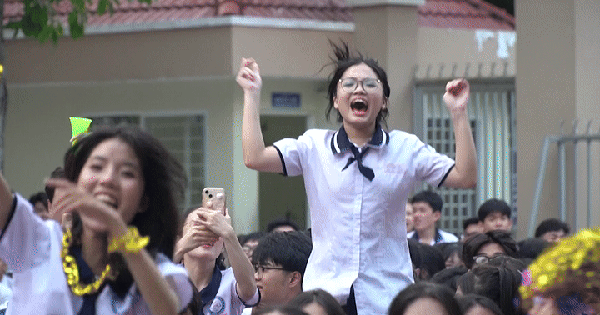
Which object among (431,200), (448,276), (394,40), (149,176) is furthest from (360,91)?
(394,40)

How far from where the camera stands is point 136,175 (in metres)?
3.17

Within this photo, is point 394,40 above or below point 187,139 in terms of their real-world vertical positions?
above

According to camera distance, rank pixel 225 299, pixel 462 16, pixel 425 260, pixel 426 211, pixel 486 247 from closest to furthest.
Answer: pixel 225 299 < pixel 486 247 < pixel 425 260 < pixel 426 211 < pixel 462 16

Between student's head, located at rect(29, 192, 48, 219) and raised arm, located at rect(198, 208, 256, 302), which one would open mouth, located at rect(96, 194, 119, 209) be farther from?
student's head, located at rect(29, 192, 48, 219)

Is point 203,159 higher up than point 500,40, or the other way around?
point 500,40

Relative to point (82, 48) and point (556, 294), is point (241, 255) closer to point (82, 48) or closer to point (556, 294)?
point (556, 294)

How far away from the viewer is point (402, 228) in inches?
195

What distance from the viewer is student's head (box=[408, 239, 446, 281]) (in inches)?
262

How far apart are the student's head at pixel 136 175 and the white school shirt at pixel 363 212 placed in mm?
1588

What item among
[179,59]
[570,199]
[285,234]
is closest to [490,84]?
[570,199]

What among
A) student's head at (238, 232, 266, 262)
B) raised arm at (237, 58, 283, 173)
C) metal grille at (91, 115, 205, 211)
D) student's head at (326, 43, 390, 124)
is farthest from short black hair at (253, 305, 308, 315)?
metal grille at (91, 115, 205, 211)

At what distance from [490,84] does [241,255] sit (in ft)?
25.2

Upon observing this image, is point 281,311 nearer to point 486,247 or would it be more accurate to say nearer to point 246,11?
point 486,247

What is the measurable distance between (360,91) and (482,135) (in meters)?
7.69
